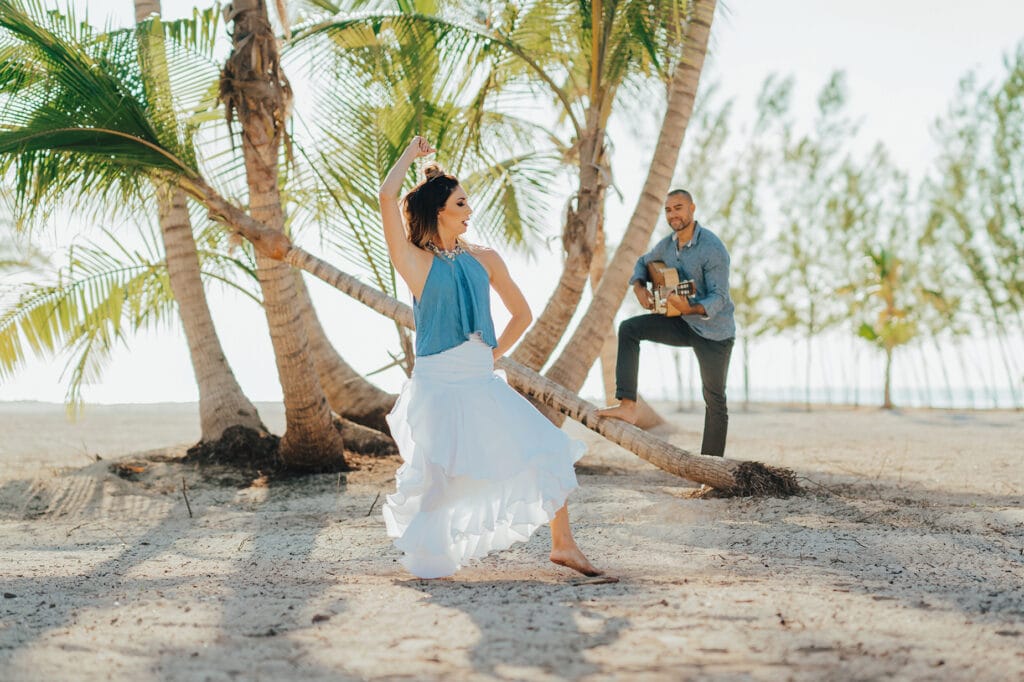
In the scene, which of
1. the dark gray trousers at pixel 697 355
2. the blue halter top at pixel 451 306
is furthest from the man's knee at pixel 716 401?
the blue halter top at pixel 451 306

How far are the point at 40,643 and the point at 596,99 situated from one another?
20.8 ft

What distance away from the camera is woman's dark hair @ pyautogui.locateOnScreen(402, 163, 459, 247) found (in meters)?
4.27

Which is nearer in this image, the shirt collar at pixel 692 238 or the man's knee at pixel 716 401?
the shirt collar at pixel 692 238

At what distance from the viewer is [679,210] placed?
666 cm

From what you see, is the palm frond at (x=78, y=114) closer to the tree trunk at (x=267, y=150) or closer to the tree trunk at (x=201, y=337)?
the tree trunk at (x=267, y=150)

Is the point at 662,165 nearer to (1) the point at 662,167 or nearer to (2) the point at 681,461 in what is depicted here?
(1) the point at 662,167

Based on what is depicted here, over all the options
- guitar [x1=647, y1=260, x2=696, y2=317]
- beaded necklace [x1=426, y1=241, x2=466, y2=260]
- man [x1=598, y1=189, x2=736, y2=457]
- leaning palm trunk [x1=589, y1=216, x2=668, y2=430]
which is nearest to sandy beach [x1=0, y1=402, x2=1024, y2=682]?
man [x1=598, y1=189, x2=736, y2=457]

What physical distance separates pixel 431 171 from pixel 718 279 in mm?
2865

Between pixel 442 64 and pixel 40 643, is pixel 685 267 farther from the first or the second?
pixel 40 643

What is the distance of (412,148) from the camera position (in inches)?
173

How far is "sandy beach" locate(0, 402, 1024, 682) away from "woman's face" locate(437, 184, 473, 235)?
63.0 inches

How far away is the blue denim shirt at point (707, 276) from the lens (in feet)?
21.5

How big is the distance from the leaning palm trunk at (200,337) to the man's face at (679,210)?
4.94 meters

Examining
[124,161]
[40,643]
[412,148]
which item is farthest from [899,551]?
[124,161]
